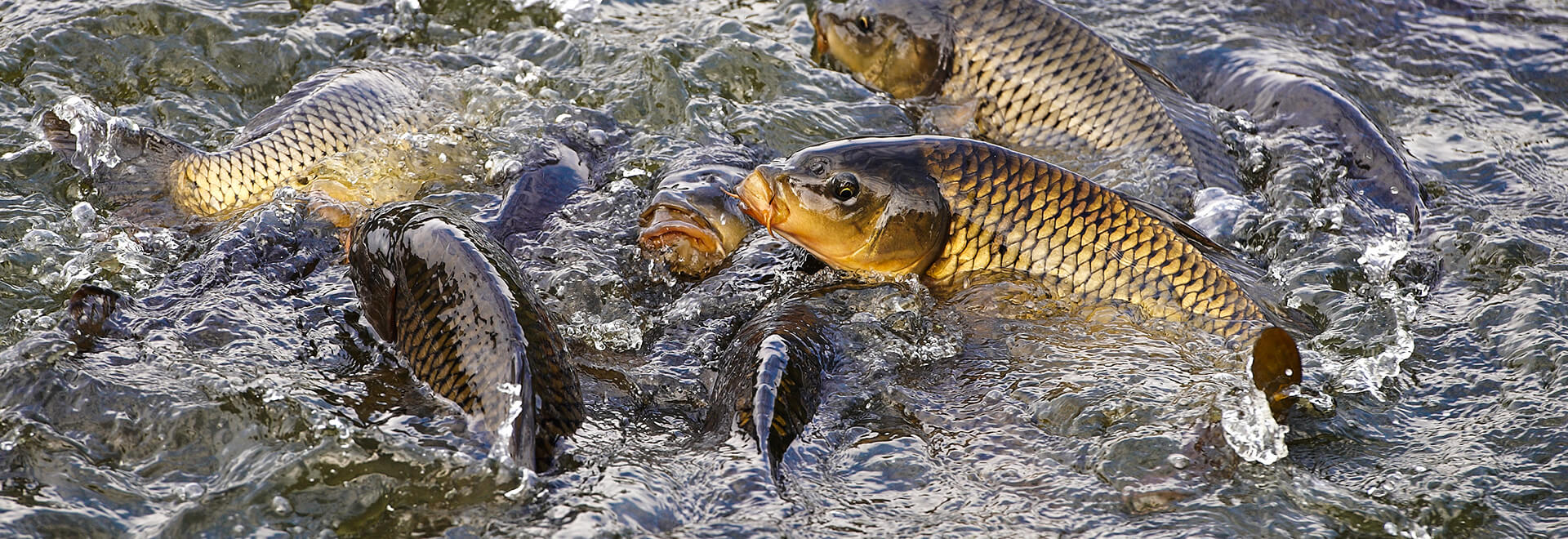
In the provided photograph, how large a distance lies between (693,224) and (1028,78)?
167 cm

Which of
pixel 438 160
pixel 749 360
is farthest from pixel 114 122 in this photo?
pixel 749 360

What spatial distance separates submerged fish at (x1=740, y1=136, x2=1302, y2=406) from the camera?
3.31m

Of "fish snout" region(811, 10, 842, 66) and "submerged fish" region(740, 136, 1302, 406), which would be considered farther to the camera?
"fish snout" region(811, 10, 842, 66)

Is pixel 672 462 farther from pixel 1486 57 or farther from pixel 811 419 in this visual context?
pixel 1486 57

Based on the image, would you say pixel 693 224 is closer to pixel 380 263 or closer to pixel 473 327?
pixel 380 263

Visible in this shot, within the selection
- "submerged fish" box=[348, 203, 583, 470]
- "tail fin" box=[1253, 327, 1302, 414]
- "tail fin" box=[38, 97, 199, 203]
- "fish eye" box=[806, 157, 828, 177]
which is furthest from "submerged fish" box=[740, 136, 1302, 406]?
"tail fin" box=[38, 97, 199, 203]

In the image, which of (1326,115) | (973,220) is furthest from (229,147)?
(1326,115)

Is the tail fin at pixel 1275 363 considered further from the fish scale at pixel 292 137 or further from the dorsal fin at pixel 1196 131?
the fish scale at pixel 292 137

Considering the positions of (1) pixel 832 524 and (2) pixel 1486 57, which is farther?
(2) pixel 1486 57

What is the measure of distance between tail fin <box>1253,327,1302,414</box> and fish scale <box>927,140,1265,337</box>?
0.44 meters

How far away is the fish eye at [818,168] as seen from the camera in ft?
11.1

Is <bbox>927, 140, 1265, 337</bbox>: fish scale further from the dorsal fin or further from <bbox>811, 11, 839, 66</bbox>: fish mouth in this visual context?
<bbox>811, 11, 839, 66</bbox>: fish mouth

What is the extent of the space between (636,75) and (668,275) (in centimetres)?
153

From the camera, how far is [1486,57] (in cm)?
534
